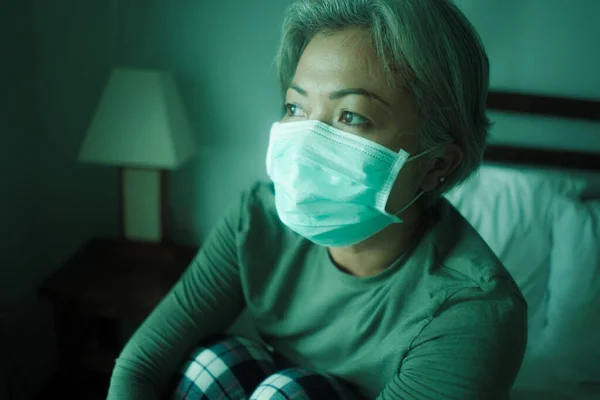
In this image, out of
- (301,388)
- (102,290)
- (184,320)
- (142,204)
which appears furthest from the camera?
(142,204)

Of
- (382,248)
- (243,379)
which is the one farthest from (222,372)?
(382,248)

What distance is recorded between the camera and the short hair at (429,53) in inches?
30.8

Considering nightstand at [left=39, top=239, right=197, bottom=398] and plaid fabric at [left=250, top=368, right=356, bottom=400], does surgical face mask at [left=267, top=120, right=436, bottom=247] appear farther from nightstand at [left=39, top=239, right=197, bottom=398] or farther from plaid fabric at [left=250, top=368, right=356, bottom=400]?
nightstand at [left=39, top=239, right=197, bottom=398]

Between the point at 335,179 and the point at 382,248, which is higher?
the point at 335,179

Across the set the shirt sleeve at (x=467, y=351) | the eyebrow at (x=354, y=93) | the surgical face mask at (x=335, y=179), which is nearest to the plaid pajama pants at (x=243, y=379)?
the shirt sleeve at (x=467, y=351)

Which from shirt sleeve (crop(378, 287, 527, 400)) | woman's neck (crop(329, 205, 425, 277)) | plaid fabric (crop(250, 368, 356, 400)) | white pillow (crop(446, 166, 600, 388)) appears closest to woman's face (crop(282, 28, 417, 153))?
woman's neck (crop(329, 205, 425, 277))

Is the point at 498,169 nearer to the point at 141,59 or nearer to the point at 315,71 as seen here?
the point at 315,71

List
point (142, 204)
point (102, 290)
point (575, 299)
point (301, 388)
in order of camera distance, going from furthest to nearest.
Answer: point (142, 204), point (102, 290), point (575, 299), point (301, 388)

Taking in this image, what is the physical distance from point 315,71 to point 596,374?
1.07 meters

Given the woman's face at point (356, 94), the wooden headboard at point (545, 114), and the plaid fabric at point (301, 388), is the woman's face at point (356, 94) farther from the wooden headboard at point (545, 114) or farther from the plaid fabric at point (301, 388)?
the wooden headboard at point (545, 114)

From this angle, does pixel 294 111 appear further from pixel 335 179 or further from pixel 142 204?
pixel 142 204

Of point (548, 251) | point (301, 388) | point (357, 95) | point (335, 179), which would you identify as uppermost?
point (357, 95)

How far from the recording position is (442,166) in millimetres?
915

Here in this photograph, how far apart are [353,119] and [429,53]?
0.16 metres
